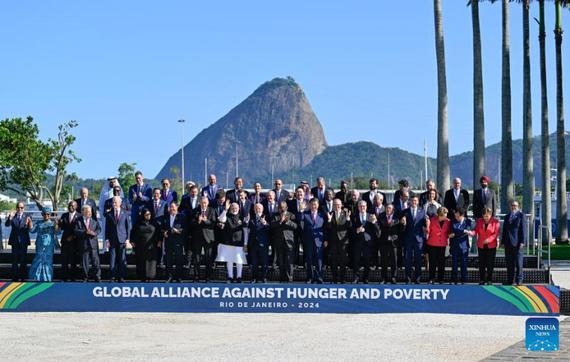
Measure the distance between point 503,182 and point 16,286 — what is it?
23310 mm

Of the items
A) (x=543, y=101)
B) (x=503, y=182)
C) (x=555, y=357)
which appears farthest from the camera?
(x=543, y=101)

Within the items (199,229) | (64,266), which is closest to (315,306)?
(199,229)

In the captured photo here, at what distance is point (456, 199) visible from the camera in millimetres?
19484

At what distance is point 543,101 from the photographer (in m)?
42.0

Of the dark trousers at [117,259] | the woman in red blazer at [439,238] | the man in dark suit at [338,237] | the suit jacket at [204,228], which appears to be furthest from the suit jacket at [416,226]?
the dark trousers at [117,259]

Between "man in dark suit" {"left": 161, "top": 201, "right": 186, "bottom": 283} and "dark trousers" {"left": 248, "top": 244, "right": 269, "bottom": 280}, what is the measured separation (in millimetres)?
1370

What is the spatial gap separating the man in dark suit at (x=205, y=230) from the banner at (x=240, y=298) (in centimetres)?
118

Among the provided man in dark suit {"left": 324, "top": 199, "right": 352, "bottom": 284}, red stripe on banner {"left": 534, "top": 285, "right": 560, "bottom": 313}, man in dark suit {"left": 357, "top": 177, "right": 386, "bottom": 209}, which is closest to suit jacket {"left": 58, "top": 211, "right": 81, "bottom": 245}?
man in dark suit {"left": 324, "top": 199, "right": 352, "bottom": 284}

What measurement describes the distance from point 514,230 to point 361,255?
9.71ft

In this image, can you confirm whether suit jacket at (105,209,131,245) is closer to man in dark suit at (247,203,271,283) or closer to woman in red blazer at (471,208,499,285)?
man in dark suit at (247,203,271,283)

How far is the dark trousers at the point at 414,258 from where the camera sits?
18.9 m

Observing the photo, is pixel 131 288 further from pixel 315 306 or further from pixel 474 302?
pixel 474 302

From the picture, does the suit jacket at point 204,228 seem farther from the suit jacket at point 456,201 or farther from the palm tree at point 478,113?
the palm tree at point 478,113

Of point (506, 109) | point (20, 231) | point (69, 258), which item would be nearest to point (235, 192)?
point (69, 258)
